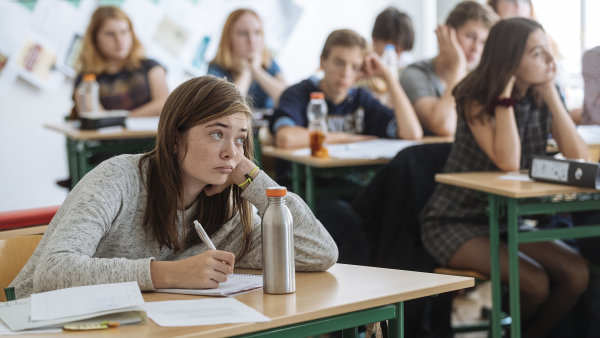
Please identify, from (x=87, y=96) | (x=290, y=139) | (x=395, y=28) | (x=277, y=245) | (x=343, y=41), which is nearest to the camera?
(x=277, y=245)

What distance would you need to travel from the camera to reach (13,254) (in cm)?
154

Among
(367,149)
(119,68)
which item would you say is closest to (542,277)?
(367,149)

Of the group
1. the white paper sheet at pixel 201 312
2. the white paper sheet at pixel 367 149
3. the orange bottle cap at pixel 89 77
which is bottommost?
the white paper sheet at pixel 201 312

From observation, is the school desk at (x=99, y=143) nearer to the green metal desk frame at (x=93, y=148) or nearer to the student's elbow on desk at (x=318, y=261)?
the green metal desk frame at (x=93, y=148)

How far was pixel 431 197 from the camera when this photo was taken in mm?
2625

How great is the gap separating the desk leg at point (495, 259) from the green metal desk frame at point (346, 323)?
1058 mm

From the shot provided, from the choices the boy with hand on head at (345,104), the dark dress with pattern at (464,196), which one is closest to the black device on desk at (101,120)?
the boy with hand on head at (345,104)

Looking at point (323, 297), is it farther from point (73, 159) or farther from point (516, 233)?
point (73, 159)

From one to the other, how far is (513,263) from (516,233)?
0.33 feet

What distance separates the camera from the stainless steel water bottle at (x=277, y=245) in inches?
49.4

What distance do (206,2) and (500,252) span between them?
3.99 meters

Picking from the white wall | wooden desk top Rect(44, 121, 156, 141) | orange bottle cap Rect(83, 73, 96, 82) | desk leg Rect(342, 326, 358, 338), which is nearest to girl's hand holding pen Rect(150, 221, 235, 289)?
desk leg Rect(342, 326, 358, 338)

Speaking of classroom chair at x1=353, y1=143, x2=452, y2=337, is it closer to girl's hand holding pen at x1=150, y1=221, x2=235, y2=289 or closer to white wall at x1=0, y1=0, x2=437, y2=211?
girl's hand holding pen at x1=150, y1=221, x2=235, y2=289

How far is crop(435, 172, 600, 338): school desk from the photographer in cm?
219
